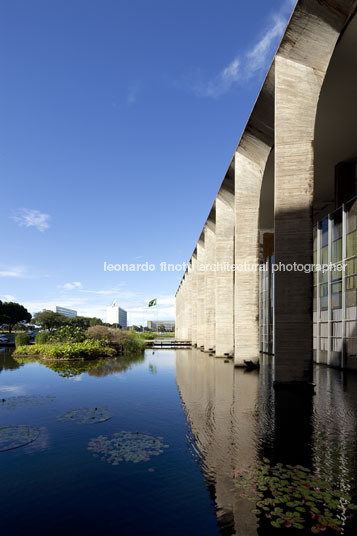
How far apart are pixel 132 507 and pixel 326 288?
58.3 feet

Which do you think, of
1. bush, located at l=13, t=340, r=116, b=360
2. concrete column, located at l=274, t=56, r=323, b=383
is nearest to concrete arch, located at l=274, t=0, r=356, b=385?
concrete column, located at l=274, t=56, r=323, b=383

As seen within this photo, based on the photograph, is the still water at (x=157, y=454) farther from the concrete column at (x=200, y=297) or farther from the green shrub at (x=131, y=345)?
the concrete column at (x=200, y=297)

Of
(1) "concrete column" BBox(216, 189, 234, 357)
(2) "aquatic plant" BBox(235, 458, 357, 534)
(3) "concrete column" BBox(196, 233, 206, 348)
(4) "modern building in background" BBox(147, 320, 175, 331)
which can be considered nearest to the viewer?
(2) "aquatic plant" BBox(235, 458, 357, 534)

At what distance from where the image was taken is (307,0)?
1116 cm

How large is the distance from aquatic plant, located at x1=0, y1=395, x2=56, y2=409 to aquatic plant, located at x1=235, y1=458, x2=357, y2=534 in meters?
6.83

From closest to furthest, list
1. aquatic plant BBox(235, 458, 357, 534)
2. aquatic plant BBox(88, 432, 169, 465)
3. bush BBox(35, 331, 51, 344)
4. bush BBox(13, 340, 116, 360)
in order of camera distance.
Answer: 1. aquatic plant BBox(235, 458, 357, 534)
2. aquatic plant BBox(88, 432, 169, 465)
3. bush BBox(13, 340, 116, 360)
4. bush BBox(35, 331, 51, 344)

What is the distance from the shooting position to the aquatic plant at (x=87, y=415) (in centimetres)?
774

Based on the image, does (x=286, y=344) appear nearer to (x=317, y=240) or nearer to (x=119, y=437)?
(x=119, y=437)

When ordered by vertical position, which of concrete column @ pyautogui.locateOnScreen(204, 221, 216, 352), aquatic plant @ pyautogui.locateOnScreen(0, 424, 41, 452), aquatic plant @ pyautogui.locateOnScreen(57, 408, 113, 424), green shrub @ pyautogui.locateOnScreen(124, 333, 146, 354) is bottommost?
green shrub @ pyautogui.locateOnScreen(124, 333, 146, 354)

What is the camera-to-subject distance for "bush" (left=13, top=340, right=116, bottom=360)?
883 inches

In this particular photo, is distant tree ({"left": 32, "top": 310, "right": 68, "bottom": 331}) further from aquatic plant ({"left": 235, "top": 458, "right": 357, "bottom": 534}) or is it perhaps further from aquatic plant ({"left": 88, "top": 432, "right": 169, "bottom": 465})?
aquatic plant ({"left": 235, "top": 458, "right": 357, "bottom": 534})

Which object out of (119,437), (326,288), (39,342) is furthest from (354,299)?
(39,342)

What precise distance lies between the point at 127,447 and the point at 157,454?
62cm

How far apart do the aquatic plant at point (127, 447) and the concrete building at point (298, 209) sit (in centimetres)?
707
